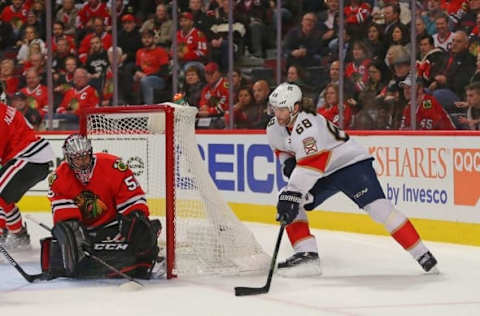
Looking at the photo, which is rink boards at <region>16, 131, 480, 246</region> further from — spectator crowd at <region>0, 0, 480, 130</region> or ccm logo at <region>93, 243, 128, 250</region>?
ccm logo at <region>93, 243, 128, 250</region>

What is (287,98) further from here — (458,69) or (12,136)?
(458,69)

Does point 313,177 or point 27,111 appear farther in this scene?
point 27,111

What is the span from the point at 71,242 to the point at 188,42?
4.77m

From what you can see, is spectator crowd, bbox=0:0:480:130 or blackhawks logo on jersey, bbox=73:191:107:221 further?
spectator crowd, bbox=0:0:480:130

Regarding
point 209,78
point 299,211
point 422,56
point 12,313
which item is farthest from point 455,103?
point 12,313

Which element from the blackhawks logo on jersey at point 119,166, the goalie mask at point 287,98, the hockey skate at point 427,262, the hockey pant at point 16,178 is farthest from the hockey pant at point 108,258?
the hockey skate at point 427,262

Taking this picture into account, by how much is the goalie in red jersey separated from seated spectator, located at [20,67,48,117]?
490 centimetres

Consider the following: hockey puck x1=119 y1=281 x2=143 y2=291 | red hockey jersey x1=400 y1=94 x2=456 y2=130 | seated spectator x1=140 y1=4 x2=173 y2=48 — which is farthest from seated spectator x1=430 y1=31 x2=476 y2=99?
seated spectator x1=140 y1=4 x2=173 y2=48

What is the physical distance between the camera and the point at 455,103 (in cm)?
702

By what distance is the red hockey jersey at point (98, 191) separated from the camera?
5199 millimetres

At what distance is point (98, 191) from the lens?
529 centimetres

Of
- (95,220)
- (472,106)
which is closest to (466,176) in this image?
(472,106)

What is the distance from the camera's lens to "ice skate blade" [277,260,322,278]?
5301mm

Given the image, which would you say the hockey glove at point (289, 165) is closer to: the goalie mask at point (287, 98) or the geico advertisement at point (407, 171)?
the goalie mask at point (287, 98)
